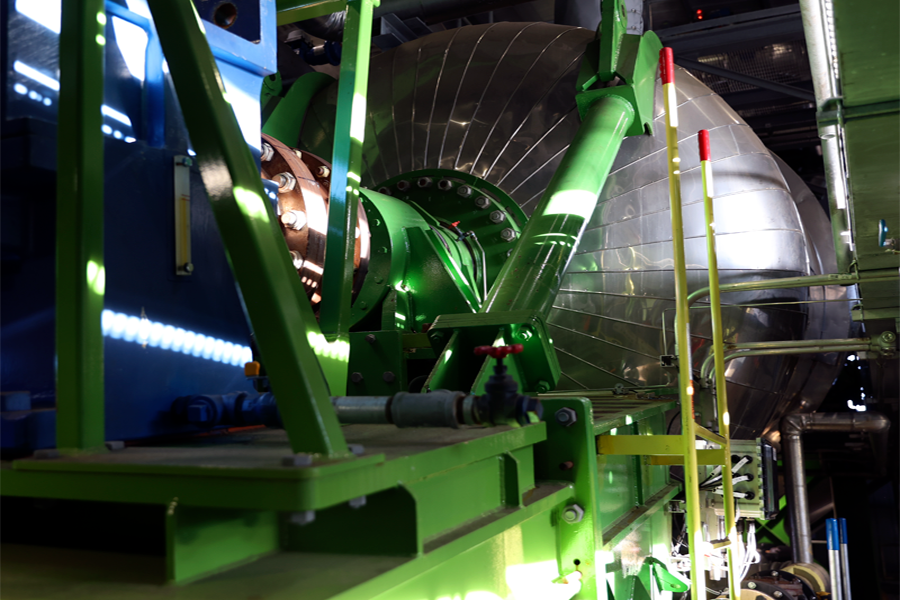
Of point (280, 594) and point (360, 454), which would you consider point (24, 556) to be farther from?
point (360, 454)

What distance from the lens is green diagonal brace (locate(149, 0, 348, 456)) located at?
1.44m

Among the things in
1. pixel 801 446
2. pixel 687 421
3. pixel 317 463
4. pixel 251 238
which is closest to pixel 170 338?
pixel 251 238

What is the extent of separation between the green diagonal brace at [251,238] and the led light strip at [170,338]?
0.49m

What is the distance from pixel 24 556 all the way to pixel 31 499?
0.16 m

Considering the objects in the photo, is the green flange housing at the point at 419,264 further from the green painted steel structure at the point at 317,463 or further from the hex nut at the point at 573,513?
the hex nut at the point at 573,513

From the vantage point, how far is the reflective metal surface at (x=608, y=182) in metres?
5.16

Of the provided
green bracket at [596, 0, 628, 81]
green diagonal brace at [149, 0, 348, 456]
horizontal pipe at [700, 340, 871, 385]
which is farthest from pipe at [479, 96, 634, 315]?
green diagonal brace at [149, 0, 348, 456]

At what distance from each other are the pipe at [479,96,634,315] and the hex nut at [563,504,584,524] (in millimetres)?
1027

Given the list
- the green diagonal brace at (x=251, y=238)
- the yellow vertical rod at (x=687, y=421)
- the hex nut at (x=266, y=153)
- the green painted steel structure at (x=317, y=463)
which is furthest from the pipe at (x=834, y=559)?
the green diagonal brace at (x=251, y=238)

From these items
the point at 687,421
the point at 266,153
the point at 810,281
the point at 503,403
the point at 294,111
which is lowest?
the point at 687,421

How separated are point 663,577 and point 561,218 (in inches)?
73.7

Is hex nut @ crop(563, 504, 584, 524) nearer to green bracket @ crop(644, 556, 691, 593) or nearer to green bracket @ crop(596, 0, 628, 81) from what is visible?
green bracket @ crop(644, 556, 691, 593)

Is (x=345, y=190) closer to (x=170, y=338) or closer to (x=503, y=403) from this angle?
(x=170, y=338)

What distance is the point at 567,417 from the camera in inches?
96.9
